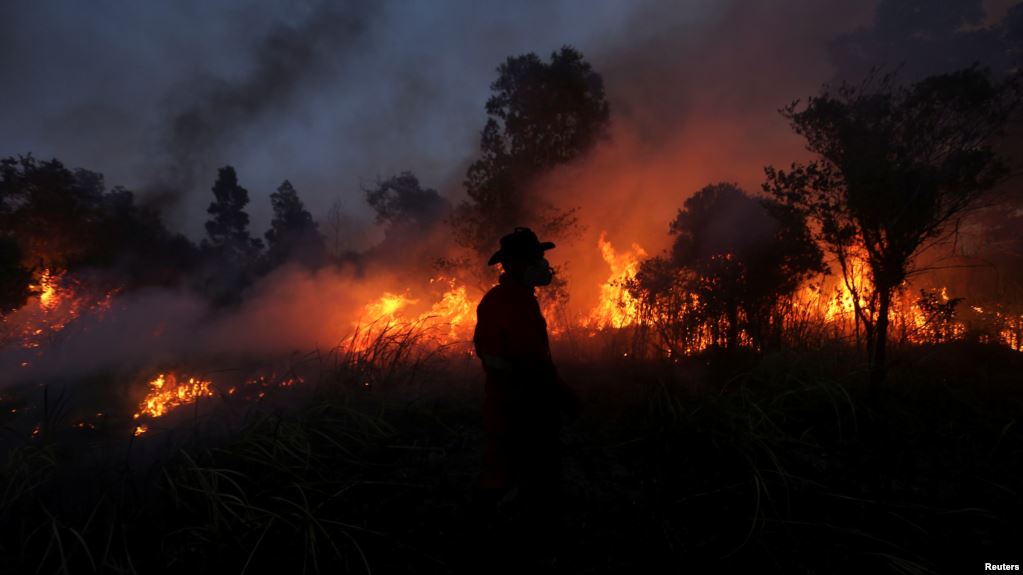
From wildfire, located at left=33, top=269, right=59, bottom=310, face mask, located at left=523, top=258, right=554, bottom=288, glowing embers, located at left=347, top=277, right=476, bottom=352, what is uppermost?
wildfire, located at left=33, top=269, right=59, bottom=310

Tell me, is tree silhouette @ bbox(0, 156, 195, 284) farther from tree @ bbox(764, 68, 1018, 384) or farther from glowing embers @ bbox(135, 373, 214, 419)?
tree @ bbox(764, 68, 1018, 384)

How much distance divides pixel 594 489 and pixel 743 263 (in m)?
6.57

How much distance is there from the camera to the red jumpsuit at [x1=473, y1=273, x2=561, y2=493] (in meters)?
2.44

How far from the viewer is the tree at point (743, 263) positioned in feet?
24.7

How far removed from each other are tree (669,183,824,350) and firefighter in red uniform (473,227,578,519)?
18.1 feet

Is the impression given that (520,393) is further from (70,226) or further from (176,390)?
(70,226)

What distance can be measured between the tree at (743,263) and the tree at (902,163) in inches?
92.1

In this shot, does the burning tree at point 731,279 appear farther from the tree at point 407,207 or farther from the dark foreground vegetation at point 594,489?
the tree at point 407,207

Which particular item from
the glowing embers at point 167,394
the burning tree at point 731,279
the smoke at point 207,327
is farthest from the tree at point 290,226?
the burning tree at point 731,279

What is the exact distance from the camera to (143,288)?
56.7 feet

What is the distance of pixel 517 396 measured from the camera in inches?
97.0

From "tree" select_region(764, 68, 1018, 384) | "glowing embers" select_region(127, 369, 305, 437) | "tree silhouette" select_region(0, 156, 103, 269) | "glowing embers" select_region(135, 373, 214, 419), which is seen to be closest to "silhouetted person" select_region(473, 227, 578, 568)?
"tree" select_region(764, 68, 1018, 384)

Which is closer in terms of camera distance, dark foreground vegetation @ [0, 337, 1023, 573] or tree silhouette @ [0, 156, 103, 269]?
dark foreground vegetation @ [0, 337, 1023, 573]

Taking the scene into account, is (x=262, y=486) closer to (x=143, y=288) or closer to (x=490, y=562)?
(x=490, y=562)
